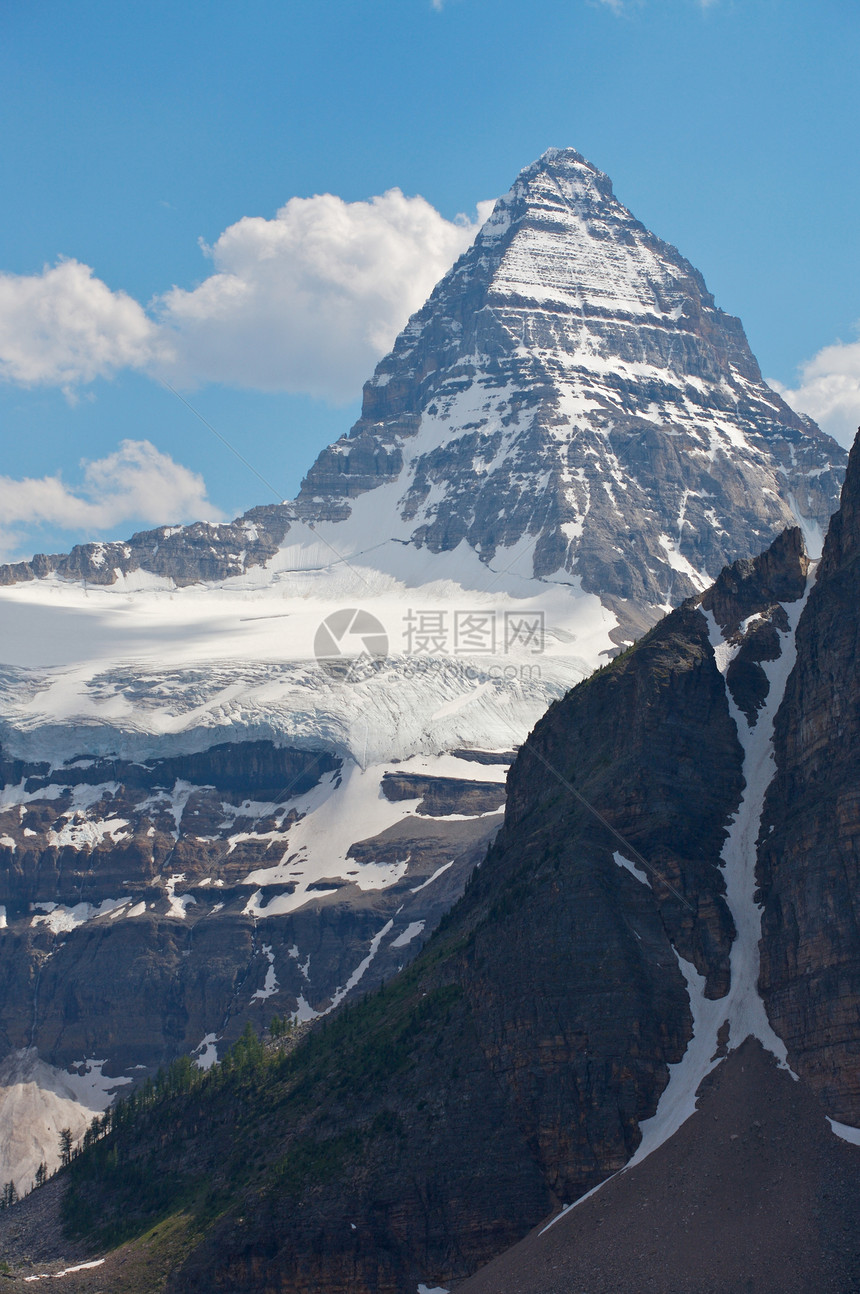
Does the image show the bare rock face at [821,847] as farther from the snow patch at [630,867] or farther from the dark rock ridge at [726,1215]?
the snow patch at [630,867]

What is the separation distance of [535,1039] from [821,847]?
3206 cm

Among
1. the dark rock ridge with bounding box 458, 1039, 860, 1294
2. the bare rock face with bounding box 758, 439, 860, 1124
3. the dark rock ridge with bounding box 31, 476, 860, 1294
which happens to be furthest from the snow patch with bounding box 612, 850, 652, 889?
the dark rock ridge with bounding box 458, 1039, 860, 1294

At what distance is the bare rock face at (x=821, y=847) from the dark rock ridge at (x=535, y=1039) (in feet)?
2.79

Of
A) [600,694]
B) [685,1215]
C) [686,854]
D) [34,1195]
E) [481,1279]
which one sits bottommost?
[34,1195]

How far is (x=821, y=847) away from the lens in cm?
11888

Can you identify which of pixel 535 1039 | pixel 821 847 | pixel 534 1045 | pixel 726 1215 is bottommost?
pixel 726 1215

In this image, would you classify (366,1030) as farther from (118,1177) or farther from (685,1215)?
(685,1215)

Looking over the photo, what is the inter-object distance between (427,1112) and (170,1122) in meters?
58.1

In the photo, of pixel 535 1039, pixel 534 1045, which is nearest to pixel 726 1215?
pixel 534 1045

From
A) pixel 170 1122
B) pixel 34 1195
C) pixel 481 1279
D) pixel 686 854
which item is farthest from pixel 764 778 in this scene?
pixel 34 1195

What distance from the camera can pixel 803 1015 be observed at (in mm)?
112812

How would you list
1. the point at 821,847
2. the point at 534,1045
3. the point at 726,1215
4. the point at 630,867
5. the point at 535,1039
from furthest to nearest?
1. the point at 630,867
2. the point at 535,1039
3. the point at 534,1045
4. the point at 821,847
5. the point at 726,1215

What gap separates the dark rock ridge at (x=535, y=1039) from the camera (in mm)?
116562

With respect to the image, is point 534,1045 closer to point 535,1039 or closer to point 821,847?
point 535,1039
